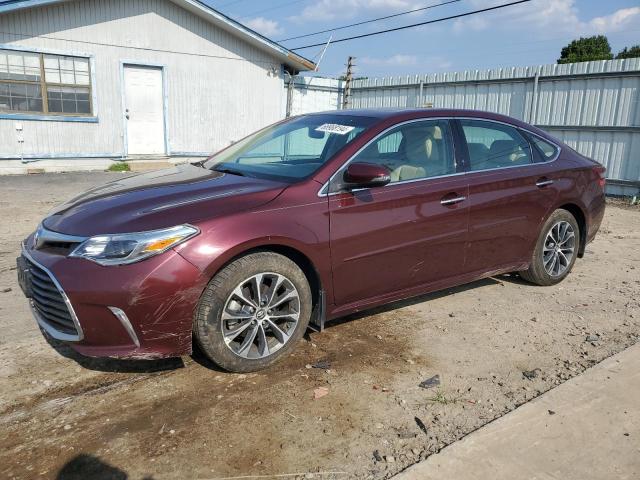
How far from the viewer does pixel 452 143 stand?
170 inches

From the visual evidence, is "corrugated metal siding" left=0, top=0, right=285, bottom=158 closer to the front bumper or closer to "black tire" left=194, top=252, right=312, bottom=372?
the front bumper

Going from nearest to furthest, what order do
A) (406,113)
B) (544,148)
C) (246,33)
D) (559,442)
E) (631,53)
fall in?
(559,442) < (406,113) < (544,148) < (246,33) < (631,53)

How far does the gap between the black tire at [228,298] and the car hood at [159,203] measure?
1.12 feet

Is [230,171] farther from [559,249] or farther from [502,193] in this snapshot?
[559,249]

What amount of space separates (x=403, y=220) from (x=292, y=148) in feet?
3.73

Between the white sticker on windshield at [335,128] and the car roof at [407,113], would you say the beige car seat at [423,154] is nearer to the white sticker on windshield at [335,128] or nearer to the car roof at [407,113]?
the car roof at [407,113]

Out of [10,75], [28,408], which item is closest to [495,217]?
[28,408]

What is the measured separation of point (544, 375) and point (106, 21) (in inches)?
527

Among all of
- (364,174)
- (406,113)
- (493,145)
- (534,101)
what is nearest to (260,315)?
(364,174)

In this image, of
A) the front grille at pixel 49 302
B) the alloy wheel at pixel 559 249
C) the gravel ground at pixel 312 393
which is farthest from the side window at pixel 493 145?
the front grille at pixel 49 302

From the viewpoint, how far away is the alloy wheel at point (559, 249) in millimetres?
5090

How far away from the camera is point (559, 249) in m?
5.19

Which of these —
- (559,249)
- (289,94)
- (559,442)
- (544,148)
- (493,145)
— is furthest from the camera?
(289,94)

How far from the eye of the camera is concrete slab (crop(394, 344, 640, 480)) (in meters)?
2.53
